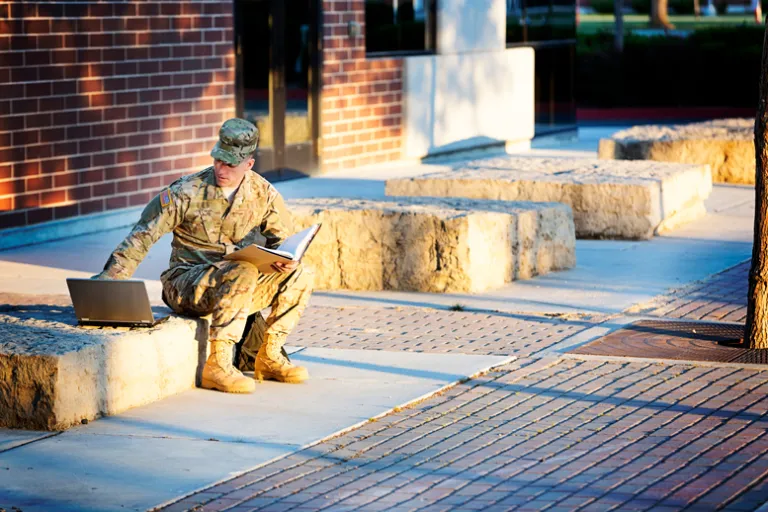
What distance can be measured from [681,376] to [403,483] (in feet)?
8.27

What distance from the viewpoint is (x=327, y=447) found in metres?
6.76

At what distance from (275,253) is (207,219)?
619mm

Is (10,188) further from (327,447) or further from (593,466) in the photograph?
(593,466)

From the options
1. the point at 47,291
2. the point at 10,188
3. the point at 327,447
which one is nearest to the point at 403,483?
the point at 327,447

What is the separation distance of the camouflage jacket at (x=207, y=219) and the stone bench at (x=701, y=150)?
10.5m

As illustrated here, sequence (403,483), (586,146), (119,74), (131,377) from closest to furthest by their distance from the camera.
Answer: (403,483) < (131,377) < (119,74) < (586,146)

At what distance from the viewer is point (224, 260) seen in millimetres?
7855

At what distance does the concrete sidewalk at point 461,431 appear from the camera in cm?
602

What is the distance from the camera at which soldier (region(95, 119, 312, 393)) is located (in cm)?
771

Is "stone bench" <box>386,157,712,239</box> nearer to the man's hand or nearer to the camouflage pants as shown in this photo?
the camouflage pants

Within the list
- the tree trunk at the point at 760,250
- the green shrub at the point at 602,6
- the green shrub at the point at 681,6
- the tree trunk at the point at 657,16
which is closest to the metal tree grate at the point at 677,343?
the tree trunk at the point at 760,250

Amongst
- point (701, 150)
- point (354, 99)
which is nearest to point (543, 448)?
point (701, 150)

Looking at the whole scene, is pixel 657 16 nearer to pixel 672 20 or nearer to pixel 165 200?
pixel 672 20

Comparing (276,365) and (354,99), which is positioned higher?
(354,99)
